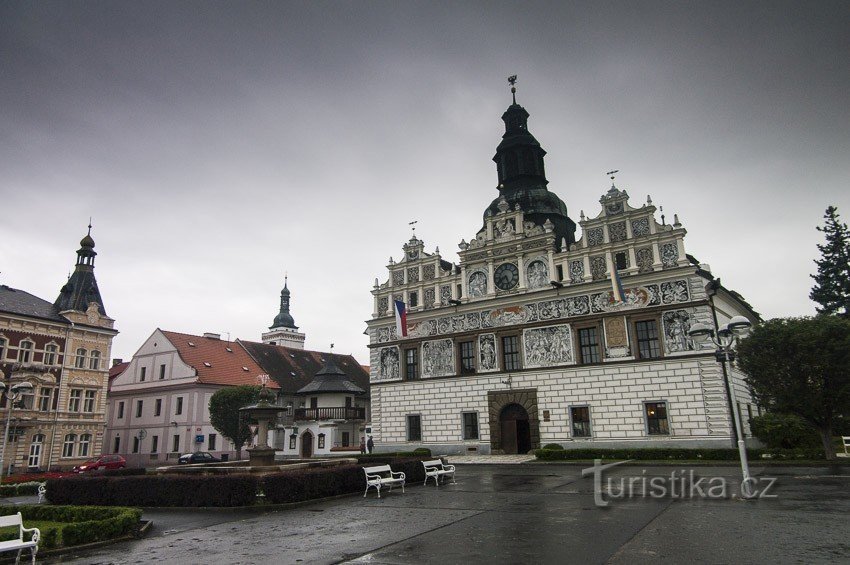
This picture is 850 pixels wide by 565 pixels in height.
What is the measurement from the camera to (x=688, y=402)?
3188cm

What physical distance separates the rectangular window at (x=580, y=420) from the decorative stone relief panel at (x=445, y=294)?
12.2 metres

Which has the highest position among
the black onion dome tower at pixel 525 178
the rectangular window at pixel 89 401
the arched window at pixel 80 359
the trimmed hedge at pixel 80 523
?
the black onion dome tower at pixel 525 178

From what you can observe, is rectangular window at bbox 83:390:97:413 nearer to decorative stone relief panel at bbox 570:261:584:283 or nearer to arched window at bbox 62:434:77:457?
arched window at bbox 62:434:77:457

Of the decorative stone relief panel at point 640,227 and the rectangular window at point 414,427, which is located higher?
the decorative stone relief panel at point 640,227

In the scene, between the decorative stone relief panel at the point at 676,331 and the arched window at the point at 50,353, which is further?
the arched window at the point at 50,353

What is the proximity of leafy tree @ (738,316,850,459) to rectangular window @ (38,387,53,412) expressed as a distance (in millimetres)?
50653

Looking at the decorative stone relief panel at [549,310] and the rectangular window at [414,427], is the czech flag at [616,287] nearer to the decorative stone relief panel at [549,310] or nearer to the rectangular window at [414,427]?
the decorative stone relief panel at [549,310]

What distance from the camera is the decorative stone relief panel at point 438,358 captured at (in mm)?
41031

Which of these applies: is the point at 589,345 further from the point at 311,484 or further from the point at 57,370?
the point at 57,370

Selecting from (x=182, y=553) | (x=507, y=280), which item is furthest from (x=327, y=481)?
(x=507, y=280)

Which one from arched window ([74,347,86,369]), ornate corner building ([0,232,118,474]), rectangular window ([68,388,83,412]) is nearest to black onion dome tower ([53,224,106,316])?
ornate corner building ([0,232,118,474])

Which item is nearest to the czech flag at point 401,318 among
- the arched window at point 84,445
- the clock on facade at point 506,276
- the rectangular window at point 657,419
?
the clock on facade at point 506,276

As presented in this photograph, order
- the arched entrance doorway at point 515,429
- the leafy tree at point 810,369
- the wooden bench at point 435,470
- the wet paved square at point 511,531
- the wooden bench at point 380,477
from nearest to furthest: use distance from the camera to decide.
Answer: the wet paved square at point 511,531
the wooden bench at point 380,477
the wooden bench at point 435,470
the leafy tree at point 810,369
the arched entrance doorway at point 515,429

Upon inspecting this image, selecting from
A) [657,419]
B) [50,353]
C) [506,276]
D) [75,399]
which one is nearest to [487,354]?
[506,276]
